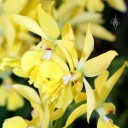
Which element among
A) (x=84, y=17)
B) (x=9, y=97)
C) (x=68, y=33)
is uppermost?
(x=68, y=33)

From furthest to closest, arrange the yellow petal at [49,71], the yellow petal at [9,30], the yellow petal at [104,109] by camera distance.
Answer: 1. the yellow petal at [9,30]
2. the yellow petal at [104,109]
3. the yellow petal at [49,71]

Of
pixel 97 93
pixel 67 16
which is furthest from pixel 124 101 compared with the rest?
pixel 97 93

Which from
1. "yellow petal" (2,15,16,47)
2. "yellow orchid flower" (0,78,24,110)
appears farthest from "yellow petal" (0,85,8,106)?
"yellow petal" (2,15,16,47)

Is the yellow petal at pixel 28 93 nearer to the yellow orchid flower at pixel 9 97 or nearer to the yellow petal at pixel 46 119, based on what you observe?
the yellow petal at pixel 46 119

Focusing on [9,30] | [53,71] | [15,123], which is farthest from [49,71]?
[9,30]

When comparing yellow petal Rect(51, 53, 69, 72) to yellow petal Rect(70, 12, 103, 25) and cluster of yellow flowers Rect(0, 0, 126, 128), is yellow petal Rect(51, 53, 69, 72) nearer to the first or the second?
cluster of yellow flowers Rect(0, 0, 126, 128)

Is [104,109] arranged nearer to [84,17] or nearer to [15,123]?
[15,123]

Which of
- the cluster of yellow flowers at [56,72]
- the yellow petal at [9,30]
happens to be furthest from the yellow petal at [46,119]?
the yellow petal at [9,30]
